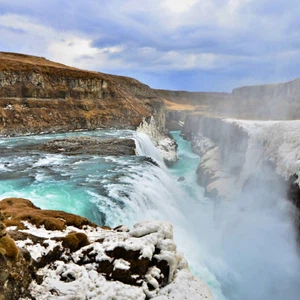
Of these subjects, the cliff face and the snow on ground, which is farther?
the cliff face

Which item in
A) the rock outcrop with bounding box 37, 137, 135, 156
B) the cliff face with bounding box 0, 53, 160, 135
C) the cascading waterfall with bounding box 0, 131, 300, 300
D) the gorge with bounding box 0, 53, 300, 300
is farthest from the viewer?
the cliff face with bounding box 0, 53, 160, 135

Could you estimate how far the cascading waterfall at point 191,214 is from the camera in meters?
14.4

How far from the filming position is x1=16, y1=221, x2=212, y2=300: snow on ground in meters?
6.39

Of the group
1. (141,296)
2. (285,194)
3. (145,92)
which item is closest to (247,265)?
(285,194)

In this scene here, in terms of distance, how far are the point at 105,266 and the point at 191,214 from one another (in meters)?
16.7

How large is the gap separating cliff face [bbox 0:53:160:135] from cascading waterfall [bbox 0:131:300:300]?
63.8 ft

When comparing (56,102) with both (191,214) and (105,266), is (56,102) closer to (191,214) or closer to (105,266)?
(191,214)

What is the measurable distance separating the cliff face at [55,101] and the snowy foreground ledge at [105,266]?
3585 centimetres

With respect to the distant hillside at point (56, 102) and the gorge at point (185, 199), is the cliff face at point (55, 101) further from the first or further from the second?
the gorge at point (185, 199)

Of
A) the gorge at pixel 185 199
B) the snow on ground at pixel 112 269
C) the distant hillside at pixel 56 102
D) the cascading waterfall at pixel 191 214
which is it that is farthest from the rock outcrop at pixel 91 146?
the snow on ground at pixel 112 269

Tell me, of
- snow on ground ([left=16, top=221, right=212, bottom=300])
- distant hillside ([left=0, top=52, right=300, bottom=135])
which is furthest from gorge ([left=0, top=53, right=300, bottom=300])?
distant hillside ([left=0, top=52, right=300, bottom=135])

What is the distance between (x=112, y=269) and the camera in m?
7.14

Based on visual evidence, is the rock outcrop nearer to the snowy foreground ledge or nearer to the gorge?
the gorge

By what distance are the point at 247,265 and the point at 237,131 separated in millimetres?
21240
